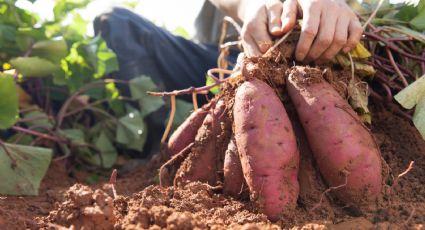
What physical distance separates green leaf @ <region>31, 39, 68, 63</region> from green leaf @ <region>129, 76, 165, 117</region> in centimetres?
38

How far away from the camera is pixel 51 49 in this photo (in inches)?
76.9

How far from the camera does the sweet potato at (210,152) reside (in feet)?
4.08

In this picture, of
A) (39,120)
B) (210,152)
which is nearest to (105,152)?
(39,120)

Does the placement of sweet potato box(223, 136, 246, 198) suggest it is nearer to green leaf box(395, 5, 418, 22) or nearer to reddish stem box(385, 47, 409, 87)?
reddish stem box(385, 47, 409, 87)

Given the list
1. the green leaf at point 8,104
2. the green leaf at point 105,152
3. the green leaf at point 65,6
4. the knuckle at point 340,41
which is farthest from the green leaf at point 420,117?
the green leaf at point 65,6

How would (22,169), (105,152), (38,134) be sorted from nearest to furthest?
(22,169)
(38,134)
(105,152)

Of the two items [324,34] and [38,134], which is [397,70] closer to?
[324,34]

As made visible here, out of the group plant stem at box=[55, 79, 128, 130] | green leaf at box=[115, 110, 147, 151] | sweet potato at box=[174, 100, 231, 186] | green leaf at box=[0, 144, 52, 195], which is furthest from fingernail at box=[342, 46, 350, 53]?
plant stem at box=[55, 79, 128, 130]

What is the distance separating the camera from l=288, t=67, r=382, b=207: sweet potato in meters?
1.08

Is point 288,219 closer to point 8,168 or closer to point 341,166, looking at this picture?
point 341,166

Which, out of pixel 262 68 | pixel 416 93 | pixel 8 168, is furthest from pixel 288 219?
pixel 8 168

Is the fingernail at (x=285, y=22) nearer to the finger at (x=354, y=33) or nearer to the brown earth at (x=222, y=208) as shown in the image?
the finger at (x=354, y=33)

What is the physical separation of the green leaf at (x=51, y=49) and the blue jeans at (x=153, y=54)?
0.42m

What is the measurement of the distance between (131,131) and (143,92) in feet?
0.68
